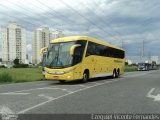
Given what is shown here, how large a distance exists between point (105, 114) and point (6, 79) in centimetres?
2011

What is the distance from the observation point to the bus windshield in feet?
68.5

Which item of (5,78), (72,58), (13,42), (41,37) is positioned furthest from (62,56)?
(13,42)

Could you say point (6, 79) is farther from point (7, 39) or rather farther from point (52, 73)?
point (7, 39)

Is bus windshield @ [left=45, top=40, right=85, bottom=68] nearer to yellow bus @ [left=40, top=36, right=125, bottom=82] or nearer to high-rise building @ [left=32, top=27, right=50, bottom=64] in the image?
yellow bus @ [left=40, top=36, right=125, bottom=82]

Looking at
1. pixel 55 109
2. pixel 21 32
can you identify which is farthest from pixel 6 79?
pixel 21 32

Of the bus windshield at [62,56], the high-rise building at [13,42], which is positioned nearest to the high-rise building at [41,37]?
the high-rise building at [13,42]

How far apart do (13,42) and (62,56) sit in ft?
343

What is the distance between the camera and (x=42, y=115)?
26.9ft

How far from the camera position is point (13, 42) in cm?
12194

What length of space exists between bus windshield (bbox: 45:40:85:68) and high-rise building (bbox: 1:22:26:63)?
278 ft

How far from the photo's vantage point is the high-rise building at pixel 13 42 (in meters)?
110

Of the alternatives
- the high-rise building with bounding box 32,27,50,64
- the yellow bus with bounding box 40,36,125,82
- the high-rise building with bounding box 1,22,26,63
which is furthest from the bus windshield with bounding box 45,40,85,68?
the high-rise building with bounding box 1,22,26,63

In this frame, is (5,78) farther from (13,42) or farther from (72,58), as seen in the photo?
(13,42)

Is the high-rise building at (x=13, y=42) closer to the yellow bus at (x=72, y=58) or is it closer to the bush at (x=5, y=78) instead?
the bush at (x=5, y=78)
